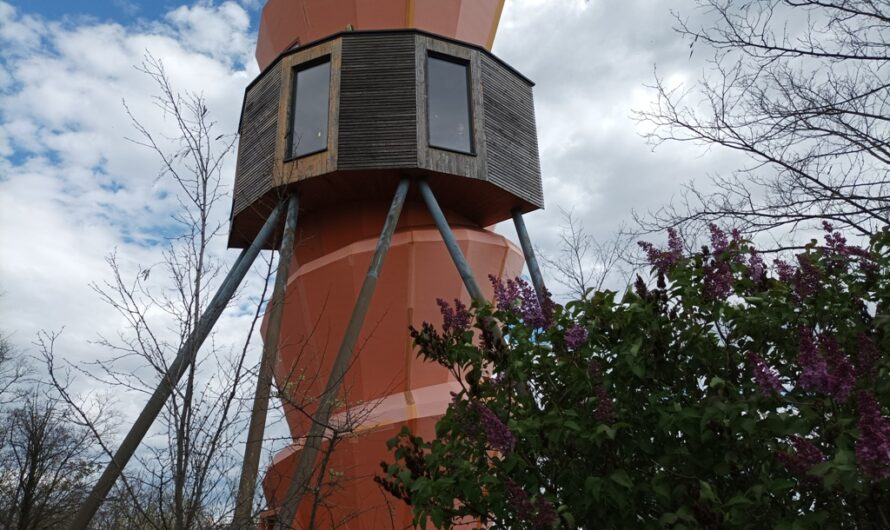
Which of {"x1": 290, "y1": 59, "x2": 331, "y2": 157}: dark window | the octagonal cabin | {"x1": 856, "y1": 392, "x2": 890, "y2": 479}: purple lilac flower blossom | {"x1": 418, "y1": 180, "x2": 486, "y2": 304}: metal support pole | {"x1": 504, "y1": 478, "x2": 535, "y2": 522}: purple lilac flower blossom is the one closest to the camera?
{"x1": 856, "y1": 392, "x2": 890, "y2": 479}: purple lilac flower blossom

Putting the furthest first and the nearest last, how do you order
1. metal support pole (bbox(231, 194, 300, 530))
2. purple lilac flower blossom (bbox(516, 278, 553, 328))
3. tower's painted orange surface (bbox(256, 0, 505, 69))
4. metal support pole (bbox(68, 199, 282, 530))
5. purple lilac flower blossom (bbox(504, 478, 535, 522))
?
tower's painted orange surface (bbox(256, 0, 505, 69))
metal support pole (bbox(231, 194, 300, 530))
metal support pole (bbox(68, 199, 282, 530))
purple lilac flower blossom (bbox(516, 278, 553, 328))
purple lilac flower blossom (bbox(504, 478, 535, 522))

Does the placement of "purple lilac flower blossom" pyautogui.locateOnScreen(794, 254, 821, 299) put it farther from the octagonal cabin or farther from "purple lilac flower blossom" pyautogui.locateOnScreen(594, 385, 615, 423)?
the octagonal cabin

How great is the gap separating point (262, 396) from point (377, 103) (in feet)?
20.6

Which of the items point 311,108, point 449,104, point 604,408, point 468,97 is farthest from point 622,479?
point 311,108

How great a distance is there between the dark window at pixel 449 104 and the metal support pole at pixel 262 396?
2342 millimetres

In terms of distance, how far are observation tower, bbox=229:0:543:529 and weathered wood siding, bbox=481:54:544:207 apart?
29 mm

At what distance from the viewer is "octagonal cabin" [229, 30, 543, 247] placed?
10133 mm

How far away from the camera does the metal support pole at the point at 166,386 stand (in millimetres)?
4372

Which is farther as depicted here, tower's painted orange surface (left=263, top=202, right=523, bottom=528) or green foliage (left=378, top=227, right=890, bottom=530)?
tower's painted orange surface (left=263, top=202, right=523, bottom=528)

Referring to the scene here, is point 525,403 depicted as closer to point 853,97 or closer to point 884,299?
point 884,299

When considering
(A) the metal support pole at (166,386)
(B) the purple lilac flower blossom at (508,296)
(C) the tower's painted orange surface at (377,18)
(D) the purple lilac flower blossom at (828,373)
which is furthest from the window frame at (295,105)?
(D) the purple lilac flower blossom at (828,373)

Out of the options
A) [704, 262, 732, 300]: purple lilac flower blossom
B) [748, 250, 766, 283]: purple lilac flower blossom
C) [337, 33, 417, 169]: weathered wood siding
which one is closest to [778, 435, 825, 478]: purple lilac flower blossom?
[704, 262, 732, 300]: purple lilac flower blossom

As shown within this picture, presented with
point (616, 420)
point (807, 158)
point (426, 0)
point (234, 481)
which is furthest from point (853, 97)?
point (426, 0)

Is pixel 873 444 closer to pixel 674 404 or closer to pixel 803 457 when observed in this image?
pixel 803 457
